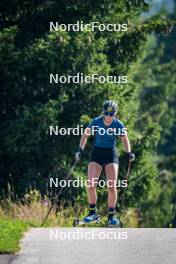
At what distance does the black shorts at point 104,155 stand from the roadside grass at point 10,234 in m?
1.80

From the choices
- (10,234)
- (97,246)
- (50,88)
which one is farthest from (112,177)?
(50,88)

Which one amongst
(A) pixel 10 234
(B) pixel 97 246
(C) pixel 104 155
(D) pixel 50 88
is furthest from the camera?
(D) pixel 50 88

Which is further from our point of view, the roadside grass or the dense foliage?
the dense foliage

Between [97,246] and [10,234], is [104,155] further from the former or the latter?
[97,246]

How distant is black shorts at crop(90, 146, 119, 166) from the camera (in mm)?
15641

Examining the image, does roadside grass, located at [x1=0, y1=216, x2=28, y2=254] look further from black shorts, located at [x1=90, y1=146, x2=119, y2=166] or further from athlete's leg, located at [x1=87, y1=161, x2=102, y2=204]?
black shorts, located at [x1=90, y1=146, x2=119, y2=166]

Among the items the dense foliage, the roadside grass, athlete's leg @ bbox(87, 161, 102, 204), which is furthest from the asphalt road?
the dense foliage

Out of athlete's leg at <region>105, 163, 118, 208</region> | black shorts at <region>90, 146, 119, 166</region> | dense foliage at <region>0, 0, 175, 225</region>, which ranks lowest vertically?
athlete's leg at <region>105, 163, 118, 208</region>

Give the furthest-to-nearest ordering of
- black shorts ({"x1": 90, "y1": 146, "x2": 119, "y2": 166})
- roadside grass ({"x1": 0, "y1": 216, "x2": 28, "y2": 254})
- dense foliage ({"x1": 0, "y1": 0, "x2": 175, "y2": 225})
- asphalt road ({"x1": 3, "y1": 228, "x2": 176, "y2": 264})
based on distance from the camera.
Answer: dense foliage ({"x1": 0, "y1": 0, "x2": 175, "y2": 225}), black shorts ({"x1": 90, "y1": 146, "x2": 119, "y2": 166}), roadside grass ({"x1": 0, "y1": 216, "x2": 28, "y2": 254}), asphalt road ({"x1": 3, "y1": 228, "x2": 176, "y2": 264})

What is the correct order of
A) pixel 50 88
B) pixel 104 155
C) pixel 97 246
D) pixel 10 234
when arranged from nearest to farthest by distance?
pixel 97 246 → pixel 10 234 → pixel 104 155 → pixel 50 88

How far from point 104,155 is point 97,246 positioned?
303 cm

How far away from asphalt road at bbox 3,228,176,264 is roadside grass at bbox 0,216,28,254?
12cm

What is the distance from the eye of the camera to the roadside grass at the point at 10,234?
12.4 m

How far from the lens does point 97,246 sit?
12859 millimetres
